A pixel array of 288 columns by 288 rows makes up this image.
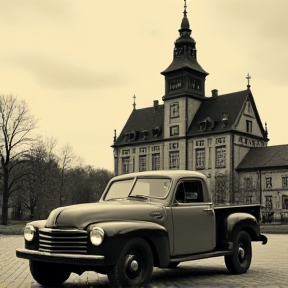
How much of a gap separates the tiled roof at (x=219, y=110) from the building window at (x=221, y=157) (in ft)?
8.69

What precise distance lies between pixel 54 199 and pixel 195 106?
33360mm

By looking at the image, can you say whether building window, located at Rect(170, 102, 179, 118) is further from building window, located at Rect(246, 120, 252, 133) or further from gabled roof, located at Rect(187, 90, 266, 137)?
building window, located at Rect(246, 120, 252, 133)

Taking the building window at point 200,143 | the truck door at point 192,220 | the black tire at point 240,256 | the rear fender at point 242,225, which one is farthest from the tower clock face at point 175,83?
the truck door at point 192,220

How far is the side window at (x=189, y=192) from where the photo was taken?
9.38m

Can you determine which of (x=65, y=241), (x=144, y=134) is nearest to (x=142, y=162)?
(x=144, y=134)

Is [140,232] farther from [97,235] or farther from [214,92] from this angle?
[214,92]

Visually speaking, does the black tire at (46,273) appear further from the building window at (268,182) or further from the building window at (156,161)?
the building window at (156,161)

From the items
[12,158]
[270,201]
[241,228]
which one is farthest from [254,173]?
[241,228]

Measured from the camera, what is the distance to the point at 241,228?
10.3 m

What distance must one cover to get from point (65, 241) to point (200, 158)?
2662 inches

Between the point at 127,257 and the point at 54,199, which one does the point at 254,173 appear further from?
the point at 127,257

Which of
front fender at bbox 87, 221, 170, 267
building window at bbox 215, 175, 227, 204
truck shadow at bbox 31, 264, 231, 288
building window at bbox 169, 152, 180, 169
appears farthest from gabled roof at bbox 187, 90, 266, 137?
front fender at bbox 87, 221, 170, 267

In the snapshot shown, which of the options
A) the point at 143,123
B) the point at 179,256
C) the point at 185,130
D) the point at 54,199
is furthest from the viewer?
the point at 143,123

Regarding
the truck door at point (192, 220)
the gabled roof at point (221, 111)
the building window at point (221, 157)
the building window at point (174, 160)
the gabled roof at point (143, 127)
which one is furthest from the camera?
the gabled roof at point (143, 127)
